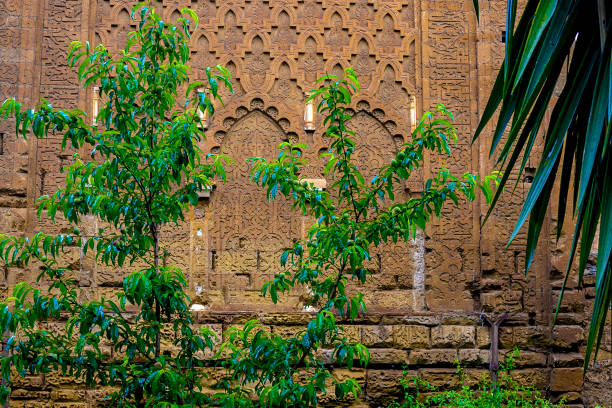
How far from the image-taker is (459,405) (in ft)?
24.0

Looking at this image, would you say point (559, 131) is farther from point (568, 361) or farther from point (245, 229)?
point (245, 229)

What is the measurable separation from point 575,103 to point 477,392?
429 centimetres

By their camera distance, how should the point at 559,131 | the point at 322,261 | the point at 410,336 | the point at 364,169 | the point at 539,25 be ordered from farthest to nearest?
the point at 364,169 < the point at 410,336 < the point at 322,261 < the point at 559,131 < the point at 539,25

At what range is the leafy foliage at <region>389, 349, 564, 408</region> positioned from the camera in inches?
296

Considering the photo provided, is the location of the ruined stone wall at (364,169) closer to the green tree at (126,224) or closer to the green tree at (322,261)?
the green tree at (322,261)

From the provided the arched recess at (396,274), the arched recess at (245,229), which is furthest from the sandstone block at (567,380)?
the arched recess at (245,229)

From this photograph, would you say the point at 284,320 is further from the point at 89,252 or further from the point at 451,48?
the point at 451,48

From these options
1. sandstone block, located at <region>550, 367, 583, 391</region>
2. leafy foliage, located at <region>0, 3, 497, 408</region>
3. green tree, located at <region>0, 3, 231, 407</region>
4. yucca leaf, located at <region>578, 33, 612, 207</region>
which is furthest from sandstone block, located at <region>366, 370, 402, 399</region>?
yucca leaf, located at <region>578, 33, 612, 207</region>

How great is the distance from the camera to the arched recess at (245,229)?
26.2 ft

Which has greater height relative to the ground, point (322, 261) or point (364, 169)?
point (364, 169)

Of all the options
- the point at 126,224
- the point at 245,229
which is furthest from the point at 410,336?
the point at 126,224

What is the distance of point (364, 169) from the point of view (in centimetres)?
830

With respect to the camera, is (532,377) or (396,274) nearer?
(532,377)

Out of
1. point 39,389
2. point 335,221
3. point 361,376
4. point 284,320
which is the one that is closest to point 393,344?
point 361,376
